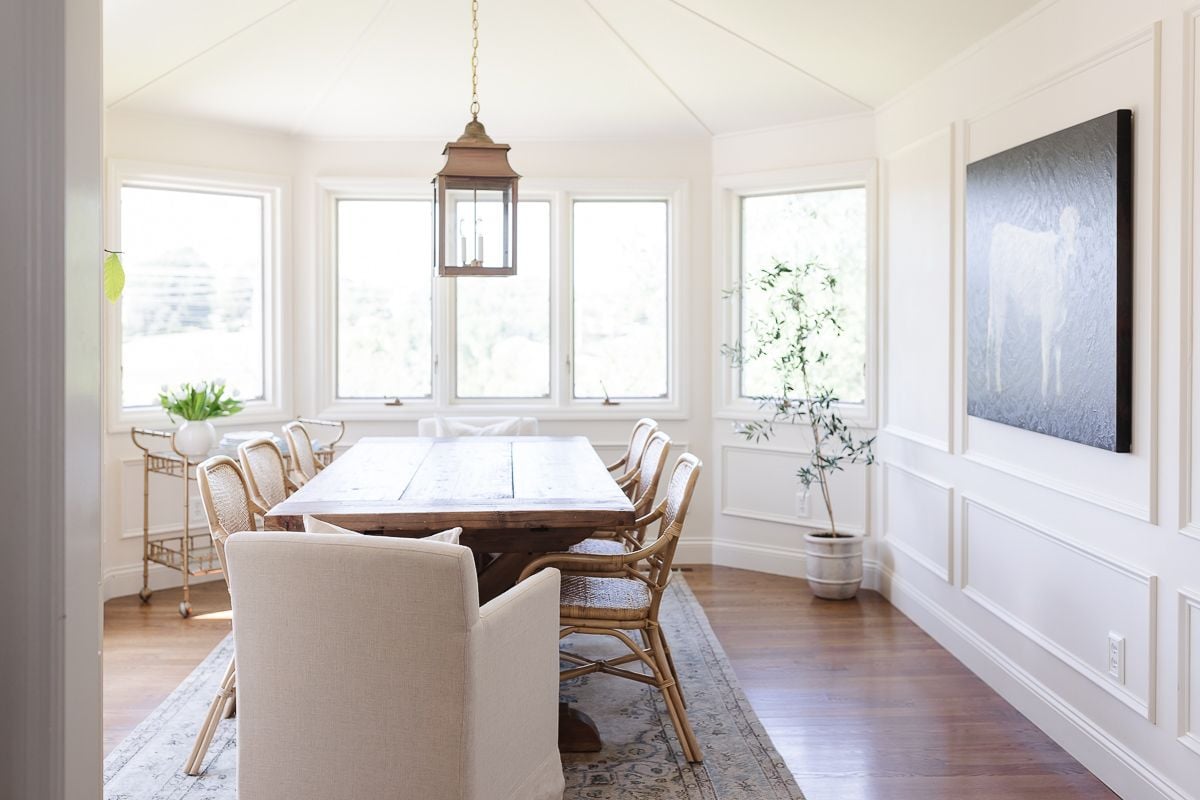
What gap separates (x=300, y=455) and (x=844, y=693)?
8.02 feet

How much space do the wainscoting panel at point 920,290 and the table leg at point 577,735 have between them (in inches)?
79.6

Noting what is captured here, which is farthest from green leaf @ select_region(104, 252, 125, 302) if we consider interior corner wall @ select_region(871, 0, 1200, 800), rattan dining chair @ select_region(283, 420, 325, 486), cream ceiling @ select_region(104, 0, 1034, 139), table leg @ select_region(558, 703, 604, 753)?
interior corner wall @ select_region(871, 0, 1200, 800)

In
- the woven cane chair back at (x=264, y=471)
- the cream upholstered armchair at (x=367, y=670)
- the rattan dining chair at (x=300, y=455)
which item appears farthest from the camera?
the rattan dining chair at (x=300, y=455)

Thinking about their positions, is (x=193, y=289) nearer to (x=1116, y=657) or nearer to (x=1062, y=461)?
(x=1062, y=461)

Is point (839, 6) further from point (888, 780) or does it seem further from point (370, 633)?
point (370, 633)

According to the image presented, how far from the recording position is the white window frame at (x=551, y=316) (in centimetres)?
607

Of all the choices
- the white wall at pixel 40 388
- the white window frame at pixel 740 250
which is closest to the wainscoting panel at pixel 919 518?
the white window frame at pixel 740 250

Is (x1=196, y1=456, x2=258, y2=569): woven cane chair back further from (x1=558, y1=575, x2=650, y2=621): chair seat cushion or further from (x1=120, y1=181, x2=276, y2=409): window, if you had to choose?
(x1=120, y1=181, x2=276, y2=409): window

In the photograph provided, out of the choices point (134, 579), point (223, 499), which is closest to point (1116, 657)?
point (223, 499)

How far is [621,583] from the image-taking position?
3.54m

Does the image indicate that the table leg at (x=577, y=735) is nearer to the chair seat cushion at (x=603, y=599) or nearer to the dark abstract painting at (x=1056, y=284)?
the chair seat cushion at (x=603, y=599)

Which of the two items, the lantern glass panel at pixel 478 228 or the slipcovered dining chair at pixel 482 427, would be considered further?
the slipcovered dining chair at pixel 482 427

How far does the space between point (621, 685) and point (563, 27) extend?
2.98m

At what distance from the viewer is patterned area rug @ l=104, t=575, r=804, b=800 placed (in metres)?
3.04
